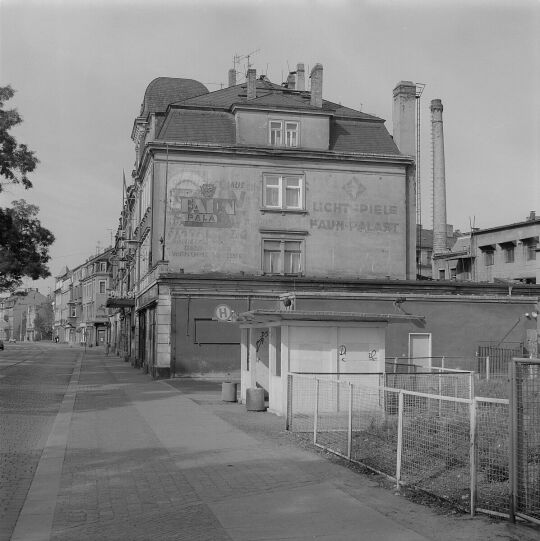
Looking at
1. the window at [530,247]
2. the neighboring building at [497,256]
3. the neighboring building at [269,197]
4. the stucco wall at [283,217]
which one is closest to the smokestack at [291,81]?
the neighboring building at [269,197]

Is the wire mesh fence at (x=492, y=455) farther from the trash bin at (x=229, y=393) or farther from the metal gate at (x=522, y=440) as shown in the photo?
the trash bin at (x=229, y=393)

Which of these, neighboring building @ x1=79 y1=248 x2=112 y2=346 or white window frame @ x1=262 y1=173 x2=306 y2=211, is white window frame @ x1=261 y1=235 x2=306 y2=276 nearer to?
white window frame @ x1=262 y1=173 x2=306 y2=211

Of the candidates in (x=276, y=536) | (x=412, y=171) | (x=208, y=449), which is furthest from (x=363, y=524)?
(x=412, y=171)

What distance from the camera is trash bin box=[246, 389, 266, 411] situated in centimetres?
1817

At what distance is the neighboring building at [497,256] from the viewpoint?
2365 inches

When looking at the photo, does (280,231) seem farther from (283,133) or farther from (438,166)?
(438,166)

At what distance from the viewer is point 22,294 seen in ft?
134

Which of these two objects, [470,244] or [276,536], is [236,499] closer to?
[276,536]

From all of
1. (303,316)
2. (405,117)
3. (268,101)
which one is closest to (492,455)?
(303,316)

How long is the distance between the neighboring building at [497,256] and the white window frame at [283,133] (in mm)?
26043

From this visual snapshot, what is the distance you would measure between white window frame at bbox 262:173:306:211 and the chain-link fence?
77.2ft

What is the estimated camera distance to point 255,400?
1819cm

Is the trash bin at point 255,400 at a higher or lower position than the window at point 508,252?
lower

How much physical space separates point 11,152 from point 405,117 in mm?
24074
